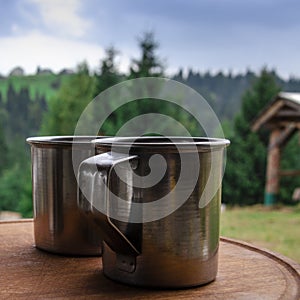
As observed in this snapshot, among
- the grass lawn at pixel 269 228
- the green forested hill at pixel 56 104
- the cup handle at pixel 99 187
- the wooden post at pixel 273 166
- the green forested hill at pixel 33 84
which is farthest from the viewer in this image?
the green forested hill at pixel 33 84

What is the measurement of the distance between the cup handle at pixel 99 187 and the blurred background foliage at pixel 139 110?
6573 millimetres

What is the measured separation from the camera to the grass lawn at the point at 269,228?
12.2 ft

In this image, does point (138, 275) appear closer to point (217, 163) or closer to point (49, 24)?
point (217, 163)

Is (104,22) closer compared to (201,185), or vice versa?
(201,185)

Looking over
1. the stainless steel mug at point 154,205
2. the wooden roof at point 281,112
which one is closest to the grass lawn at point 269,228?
the wooden roof at point 281,112

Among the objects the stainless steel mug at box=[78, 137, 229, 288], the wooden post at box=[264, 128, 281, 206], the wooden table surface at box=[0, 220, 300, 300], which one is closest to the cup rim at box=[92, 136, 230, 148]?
the stainless steel mug at box=[78, 137, 229, 288]

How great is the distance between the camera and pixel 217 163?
0.65 m

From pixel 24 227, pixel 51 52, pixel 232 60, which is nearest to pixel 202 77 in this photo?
pixel 232 60

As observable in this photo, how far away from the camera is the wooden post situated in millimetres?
5805

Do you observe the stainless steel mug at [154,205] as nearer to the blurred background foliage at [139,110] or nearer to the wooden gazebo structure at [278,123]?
the wooden gazebo structure at [278,123]

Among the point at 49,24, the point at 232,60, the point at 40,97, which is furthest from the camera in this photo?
the point at 40,97

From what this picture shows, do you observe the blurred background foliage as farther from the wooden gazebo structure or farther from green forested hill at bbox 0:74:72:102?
the wooden gazebo structure

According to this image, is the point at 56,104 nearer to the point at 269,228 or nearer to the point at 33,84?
the point at 33,84

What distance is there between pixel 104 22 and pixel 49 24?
4.87 feet
